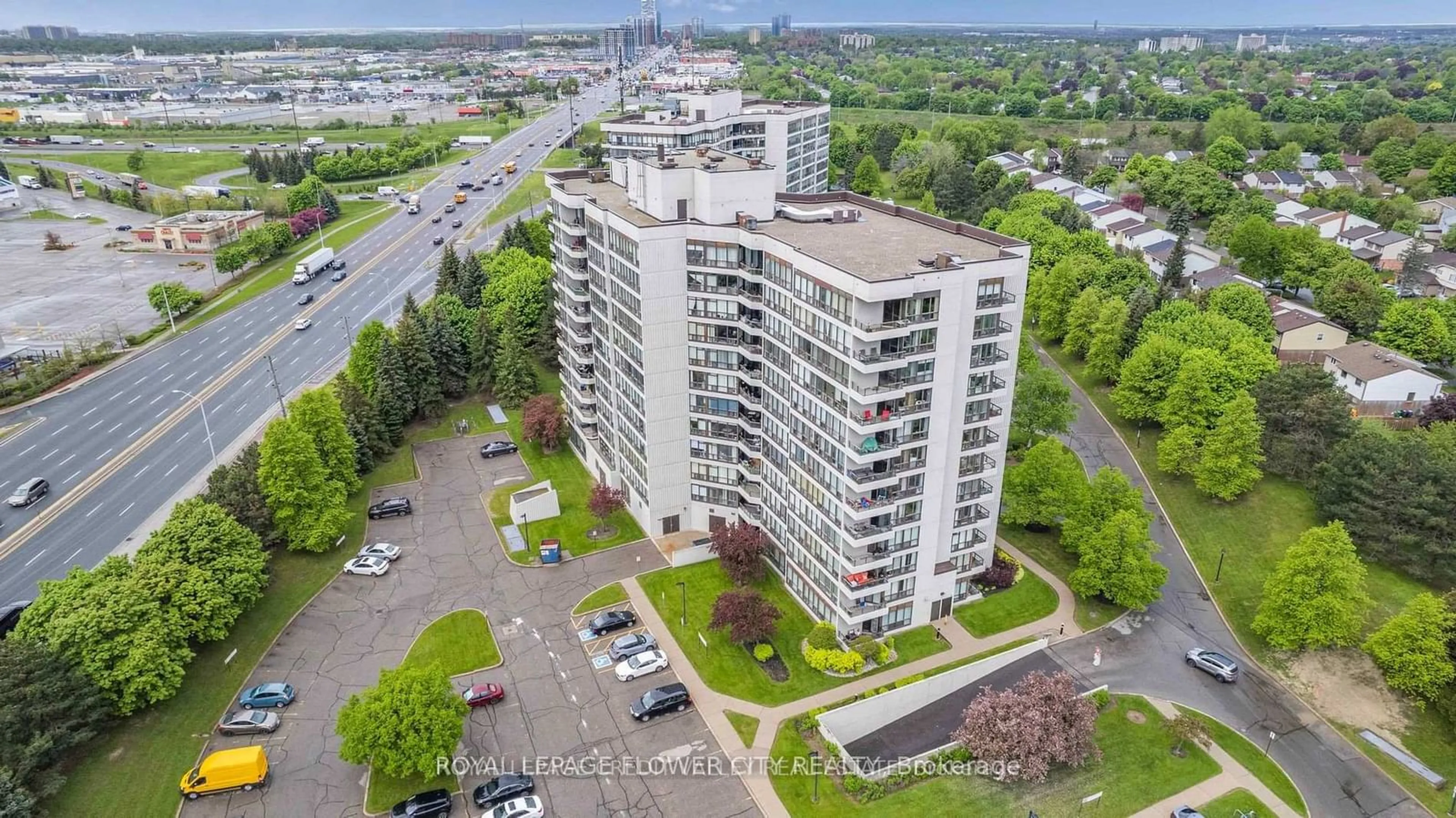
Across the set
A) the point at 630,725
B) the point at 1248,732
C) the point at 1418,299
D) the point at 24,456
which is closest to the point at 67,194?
the point at 24,456

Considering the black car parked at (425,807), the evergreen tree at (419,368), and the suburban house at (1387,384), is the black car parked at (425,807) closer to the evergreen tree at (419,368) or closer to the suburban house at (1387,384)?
the evergreen tree at (419,368)

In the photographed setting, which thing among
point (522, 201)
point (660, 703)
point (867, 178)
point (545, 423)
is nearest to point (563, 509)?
point (545, 423)

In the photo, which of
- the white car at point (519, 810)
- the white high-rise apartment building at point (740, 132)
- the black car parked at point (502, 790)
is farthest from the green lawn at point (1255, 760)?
the white high-rise apartment building at point (740, 132)

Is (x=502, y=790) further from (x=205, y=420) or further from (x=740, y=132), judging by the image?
(x=740, y=132)

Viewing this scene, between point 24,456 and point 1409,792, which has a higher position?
point 24,456

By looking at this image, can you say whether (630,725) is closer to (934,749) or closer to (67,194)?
(934,749)

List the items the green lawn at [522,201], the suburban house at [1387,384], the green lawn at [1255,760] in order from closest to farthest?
the green lawn at [1255,760]
the suburban house at [1387,384]
the green lawn at [522,201]
